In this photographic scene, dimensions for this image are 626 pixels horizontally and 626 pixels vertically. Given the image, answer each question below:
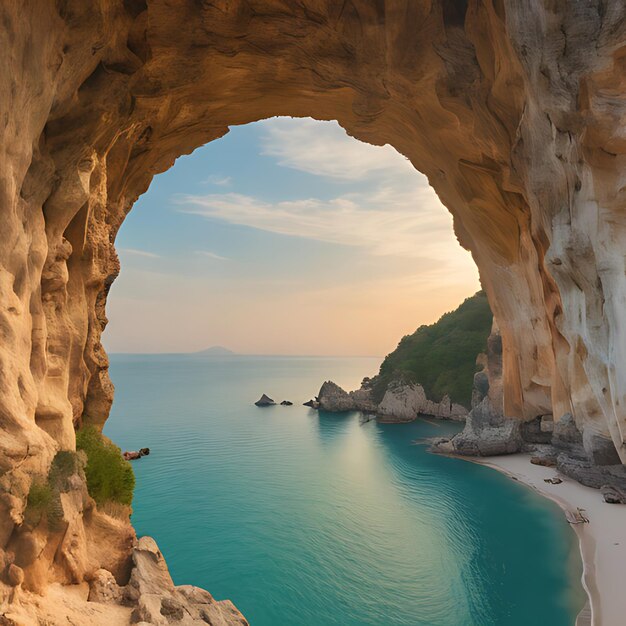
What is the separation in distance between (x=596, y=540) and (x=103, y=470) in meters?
20.4

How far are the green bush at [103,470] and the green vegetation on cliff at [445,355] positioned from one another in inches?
1878

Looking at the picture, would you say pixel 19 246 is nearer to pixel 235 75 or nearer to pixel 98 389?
pixel 98 389

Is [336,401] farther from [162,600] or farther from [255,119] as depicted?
[162,600]

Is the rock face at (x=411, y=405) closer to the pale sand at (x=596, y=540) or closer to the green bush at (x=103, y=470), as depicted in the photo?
the pale sand at (x=596, y=540)

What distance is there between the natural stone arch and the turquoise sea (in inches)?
286

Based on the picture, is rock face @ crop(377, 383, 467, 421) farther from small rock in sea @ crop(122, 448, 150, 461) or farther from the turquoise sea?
small rock in sea @ crop(122, 448, 150, 461)

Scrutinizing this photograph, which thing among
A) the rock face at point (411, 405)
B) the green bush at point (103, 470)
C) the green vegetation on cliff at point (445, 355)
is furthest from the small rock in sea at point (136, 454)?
the green vegetation on cliff at point (445, 355)

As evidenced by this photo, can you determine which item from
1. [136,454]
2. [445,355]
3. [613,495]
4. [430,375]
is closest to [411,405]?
[430,375]

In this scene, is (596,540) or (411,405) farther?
(411,405)

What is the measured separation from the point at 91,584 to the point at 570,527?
20977 millimetres

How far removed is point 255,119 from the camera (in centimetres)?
1911

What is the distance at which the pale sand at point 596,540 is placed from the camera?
1368 centimetres

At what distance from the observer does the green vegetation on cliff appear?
56438mm

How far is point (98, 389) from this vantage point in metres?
13.4
